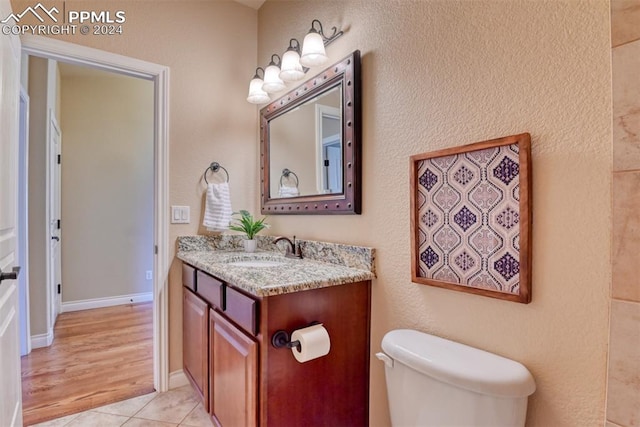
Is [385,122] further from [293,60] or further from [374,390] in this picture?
[374,390]

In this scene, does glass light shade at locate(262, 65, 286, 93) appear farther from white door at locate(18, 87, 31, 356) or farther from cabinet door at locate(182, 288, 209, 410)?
white door at locate(18, 87, 31, 356)

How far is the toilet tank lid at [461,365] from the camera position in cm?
85

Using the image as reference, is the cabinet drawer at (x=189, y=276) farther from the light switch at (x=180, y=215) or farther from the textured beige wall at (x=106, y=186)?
the textured beige wall at (x=106, y=186)

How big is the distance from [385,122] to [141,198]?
347 centimetres

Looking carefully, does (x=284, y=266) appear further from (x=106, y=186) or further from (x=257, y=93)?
(x=106, y=186)

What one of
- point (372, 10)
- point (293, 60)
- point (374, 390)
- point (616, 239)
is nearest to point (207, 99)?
point (293, 60)

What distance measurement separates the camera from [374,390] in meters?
1.39

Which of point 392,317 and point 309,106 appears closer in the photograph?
point 392,317

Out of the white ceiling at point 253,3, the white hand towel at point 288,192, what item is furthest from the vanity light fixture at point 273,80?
the white ceiling at point 253,3

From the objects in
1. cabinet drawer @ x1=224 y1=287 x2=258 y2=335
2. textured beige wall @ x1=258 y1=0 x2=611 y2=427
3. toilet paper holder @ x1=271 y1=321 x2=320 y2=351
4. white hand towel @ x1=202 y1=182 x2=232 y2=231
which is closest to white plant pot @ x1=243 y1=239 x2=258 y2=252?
white hand towel @ x1=202 y1=182 x2=232 y2=231

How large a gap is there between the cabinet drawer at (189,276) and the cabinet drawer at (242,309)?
52 cm

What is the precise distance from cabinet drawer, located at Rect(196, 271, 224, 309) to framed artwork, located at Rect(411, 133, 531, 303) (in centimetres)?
82

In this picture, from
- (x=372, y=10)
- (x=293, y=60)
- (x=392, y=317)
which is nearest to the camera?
(x=392, y=317)

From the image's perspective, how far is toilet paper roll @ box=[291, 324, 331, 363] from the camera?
110cm
